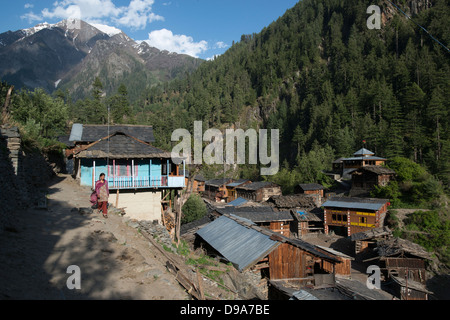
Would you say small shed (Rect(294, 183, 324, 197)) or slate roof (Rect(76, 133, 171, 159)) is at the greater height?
slate roof (Rect(76, 133, 171, 159))

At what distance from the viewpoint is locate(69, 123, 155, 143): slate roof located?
21.5 meters

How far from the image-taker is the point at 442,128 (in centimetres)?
4678

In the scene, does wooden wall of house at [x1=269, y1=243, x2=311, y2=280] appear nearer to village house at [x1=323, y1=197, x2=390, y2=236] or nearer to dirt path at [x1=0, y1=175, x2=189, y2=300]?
dirt path at [x1=0, y1=175, x2=189, y2=300]

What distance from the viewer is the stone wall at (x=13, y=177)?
9.10 metres

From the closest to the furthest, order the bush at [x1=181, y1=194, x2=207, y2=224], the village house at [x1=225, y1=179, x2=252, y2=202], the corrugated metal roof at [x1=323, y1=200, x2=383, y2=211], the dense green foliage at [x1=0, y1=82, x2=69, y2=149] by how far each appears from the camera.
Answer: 1. the dense green foliage at [x1=0, y1=82, x2=69, y2=149]
2. the corrugated metal roof at [x1=323, y1=200, x2=383, y2=211]
3. the bush at [x1=181, y1=194, x2=207, y2=224]
4. the village house at [x1=225, y1=179, x2=252, y2=202]

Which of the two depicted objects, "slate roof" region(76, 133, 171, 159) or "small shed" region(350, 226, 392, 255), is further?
"small shed" region(350, 226, 392, 255)

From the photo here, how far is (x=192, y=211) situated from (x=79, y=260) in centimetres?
2736

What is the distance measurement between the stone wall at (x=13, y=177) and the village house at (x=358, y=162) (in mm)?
45589

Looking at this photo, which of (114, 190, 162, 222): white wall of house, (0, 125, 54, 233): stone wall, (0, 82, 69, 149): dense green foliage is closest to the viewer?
(0, 125, 54, 233): stone wall

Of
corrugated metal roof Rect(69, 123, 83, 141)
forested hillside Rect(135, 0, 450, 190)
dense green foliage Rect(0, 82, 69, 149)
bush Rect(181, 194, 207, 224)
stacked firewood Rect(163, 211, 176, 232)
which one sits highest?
forested hillside Rect(135, 0, 450, 190)

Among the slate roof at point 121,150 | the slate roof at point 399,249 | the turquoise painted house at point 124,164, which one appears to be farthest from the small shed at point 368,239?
the slate roof at point 121,150

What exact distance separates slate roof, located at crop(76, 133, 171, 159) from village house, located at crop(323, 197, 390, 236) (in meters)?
24.4

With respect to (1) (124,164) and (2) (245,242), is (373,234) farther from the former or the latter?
(1) (124,164)

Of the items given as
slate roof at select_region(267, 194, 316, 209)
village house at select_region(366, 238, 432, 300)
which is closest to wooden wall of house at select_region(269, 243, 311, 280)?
village house at select_region(366, 238, 432, 300)
